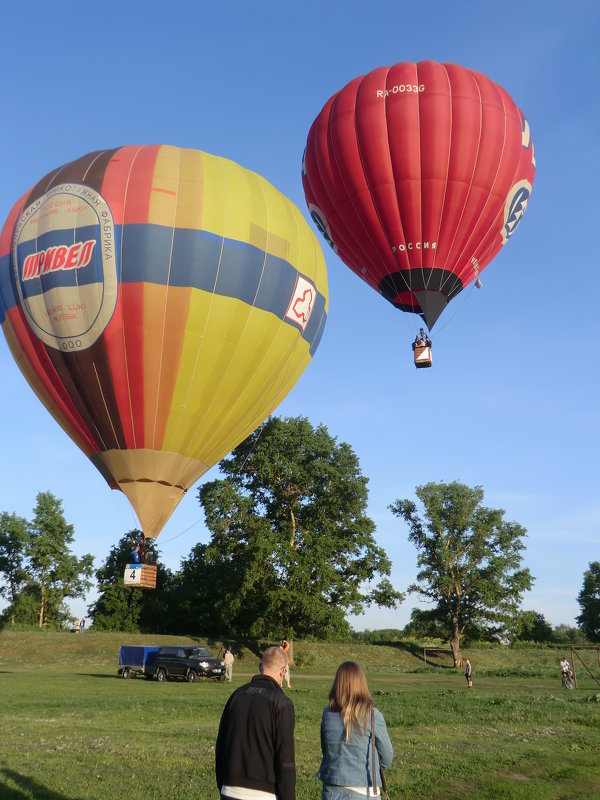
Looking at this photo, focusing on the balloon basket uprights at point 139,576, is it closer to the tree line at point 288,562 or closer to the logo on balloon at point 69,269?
the logo on balloon at point 69,269

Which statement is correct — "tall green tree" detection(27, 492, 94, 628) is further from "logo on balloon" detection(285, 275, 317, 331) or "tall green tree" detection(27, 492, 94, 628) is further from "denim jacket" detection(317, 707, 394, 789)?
"denim jacket" detection(317, 707, 394, 789)

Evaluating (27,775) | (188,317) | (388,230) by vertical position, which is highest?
(388,230)

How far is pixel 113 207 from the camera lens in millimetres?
18266

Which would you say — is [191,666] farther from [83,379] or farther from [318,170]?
[318,170]

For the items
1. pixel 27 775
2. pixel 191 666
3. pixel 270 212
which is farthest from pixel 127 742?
pixel 191 666

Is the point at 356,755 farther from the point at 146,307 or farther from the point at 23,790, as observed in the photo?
the point at 146,307

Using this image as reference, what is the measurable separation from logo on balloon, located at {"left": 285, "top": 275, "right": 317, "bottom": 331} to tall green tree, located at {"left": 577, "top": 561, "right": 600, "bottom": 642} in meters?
83.5

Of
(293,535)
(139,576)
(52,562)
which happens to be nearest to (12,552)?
(52,562)

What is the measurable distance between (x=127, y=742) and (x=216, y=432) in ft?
28.6

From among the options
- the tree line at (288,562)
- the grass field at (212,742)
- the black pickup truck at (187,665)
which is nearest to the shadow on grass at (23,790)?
the grass field at (212,742)

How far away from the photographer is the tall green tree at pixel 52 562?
6819 cm

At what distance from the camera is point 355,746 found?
5027 mm

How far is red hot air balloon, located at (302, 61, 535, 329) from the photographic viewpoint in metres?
23.4

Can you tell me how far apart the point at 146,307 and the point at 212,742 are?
10219mm
